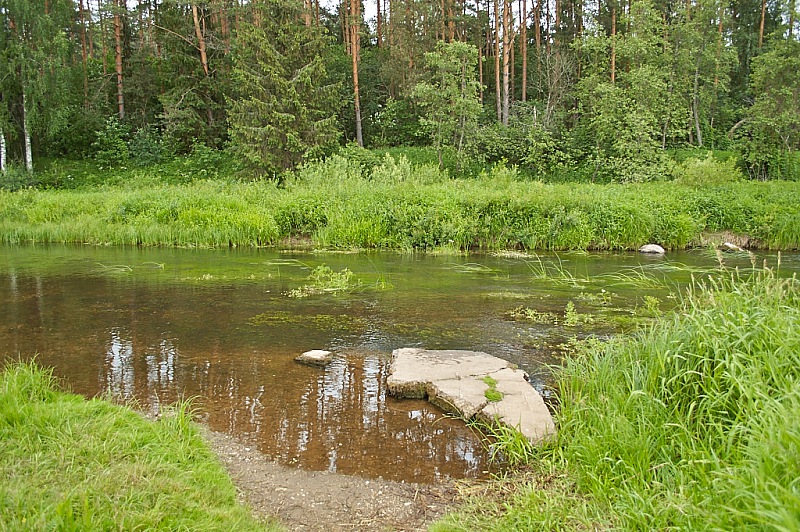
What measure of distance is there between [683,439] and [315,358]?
3.31 m

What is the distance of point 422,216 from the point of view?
14.8 meters

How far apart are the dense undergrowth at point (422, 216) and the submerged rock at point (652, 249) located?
0.24 m

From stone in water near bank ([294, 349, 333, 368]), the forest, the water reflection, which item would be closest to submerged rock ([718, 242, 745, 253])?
the forest

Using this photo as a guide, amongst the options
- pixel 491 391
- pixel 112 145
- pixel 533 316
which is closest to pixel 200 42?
pixel 112 145

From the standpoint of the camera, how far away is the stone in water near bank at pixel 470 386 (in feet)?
13.5

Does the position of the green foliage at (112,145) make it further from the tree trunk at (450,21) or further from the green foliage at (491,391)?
the green foliage at (491,391)

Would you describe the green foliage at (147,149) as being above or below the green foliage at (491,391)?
above

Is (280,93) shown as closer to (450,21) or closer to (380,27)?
(450,21)

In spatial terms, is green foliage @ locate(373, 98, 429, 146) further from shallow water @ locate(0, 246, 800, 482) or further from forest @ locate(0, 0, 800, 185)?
shallow water @ locate(0, 246, 800, 482)

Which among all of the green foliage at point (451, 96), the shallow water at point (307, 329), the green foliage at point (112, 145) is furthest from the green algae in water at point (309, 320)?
the green foliage at point (112, 145)

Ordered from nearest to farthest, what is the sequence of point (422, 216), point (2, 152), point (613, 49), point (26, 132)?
1. point (422, 216)
2. point (2, 152)
3. point (26, 132)
4. point (613, 49)

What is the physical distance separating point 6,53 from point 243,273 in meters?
20.2

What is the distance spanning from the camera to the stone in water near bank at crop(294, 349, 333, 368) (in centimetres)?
551

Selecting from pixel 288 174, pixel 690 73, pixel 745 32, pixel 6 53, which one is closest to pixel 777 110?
pixel 690 73
